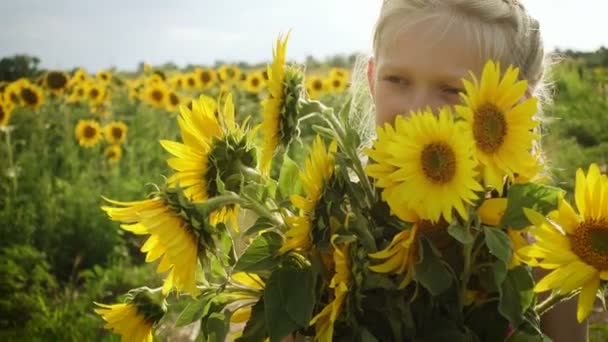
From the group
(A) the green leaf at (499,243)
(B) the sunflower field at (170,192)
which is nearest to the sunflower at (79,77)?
(B) the sunflower field at (170,192)

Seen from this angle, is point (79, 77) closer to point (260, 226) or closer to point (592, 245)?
point (260, 226)

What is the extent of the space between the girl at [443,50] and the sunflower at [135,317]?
0.35 m

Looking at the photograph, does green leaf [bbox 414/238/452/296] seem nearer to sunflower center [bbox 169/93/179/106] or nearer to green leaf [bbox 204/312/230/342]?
green leaf [bbox 204/312/230/342]

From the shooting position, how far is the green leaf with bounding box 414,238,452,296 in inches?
23.2

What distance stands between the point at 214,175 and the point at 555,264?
27 cm

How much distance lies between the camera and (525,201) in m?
0.60

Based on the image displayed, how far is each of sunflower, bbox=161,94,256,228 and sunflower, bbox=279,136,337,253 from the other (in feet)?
0.21

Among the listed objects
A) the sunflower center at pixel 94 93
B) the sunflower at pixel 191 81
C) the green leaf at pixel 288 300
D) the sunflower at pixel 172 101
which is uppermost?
the green leaf at pixel 288 300

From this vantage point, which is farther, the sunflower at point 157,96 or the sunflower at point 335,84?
the sunflower at point 335,84

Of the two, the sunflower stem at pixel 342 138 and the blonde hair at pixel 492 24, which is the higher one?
the blonde hair at pixel 492 24

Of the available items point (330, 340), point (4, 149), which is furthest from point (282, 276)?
point (4, 149)

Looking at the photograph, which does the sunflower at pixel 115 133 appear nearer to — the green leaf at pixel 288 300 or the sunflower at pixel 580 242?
the green leaf at pixel 288 300

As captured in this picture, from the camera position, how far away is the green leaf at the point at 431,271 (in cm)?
59

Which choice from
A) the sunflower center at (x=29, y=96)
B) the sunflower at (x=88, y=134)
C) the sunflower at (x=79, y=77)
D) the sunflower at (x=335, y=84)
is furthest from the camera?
the sunflower at (x=335, y=84)
